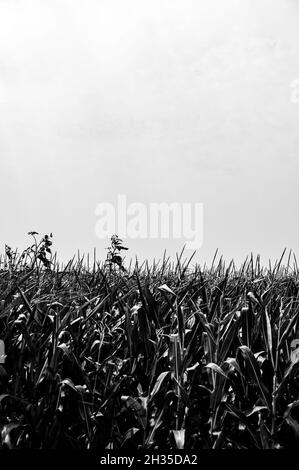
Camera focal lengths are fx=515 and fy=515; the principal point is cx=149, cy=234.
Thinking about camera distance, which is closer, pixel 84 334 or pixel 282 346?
pixel 282 346

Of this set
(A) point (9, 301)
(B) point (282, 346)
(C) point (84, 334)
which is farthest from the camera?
(A) point (9, 301)

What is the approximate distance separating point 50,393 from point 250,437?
93cm

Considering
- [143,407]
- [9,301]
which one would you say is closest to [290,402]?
[143,407]

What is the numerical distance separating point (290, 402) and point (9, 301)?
1770 millimetres

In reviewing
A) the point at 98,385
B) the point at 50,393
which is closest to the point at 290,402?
the point at 98,385

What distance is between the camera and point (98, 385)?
2.62m
